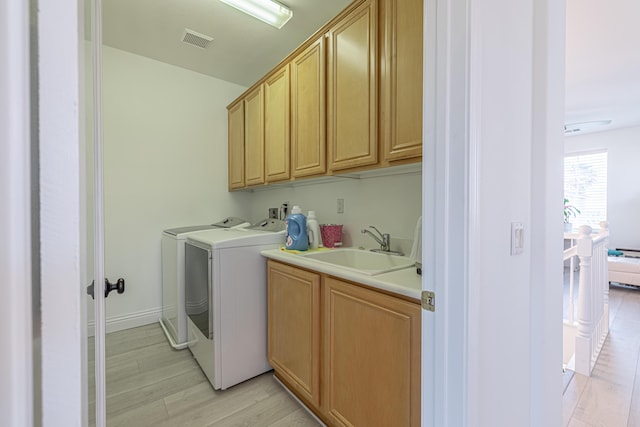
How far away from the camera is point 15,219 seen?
9.2 inches

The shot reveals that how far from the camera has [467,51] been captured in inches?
29.8

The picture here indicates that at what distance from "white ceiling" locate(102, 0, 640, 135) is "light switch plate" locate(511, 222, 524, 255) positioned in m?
1.81

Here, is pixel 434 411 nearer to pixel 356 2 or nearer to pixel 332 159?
pixel 332 159

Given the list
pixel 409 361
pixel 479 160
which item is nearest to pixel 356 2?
pixel 479 160

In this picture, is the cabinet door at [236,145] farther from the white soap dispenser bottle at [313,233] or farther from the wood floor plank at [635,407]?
the wood floor plank at [635,407]

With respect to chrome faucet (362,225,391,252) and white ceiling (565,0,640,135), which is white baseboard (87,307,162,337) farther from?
white ceiling (565,0,640,135)

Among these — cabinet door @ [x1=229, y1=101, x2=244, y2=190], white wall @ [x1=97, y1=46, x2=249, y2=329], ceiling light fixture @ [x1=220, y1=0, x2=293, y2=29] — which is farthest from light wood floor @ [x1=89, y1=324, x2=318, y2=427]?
ceiling light fixture @ [x1=220, y1=0, x2=293, y2=29]

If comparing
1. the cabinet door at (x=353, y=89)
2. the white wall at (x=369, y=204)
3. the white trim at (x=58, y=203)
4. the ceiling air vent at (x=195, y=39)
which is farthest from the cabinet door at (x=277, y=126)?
the white trim at (x=58, y=203)

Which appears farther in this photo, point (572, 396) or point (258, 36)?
point (258, 36)

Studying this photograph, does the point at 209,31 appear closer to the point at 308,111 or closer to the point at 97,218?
the point at 308,111

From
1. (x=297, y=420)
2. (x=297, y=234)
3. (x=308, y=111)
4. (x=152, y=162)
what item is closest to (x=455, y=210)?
(x=297, y=234)

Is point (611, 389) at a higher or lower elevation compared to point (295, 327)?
lower

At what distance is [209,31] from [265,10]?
22.9 inches

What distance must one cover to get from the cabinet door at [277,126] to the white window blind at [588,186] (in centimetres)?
594
